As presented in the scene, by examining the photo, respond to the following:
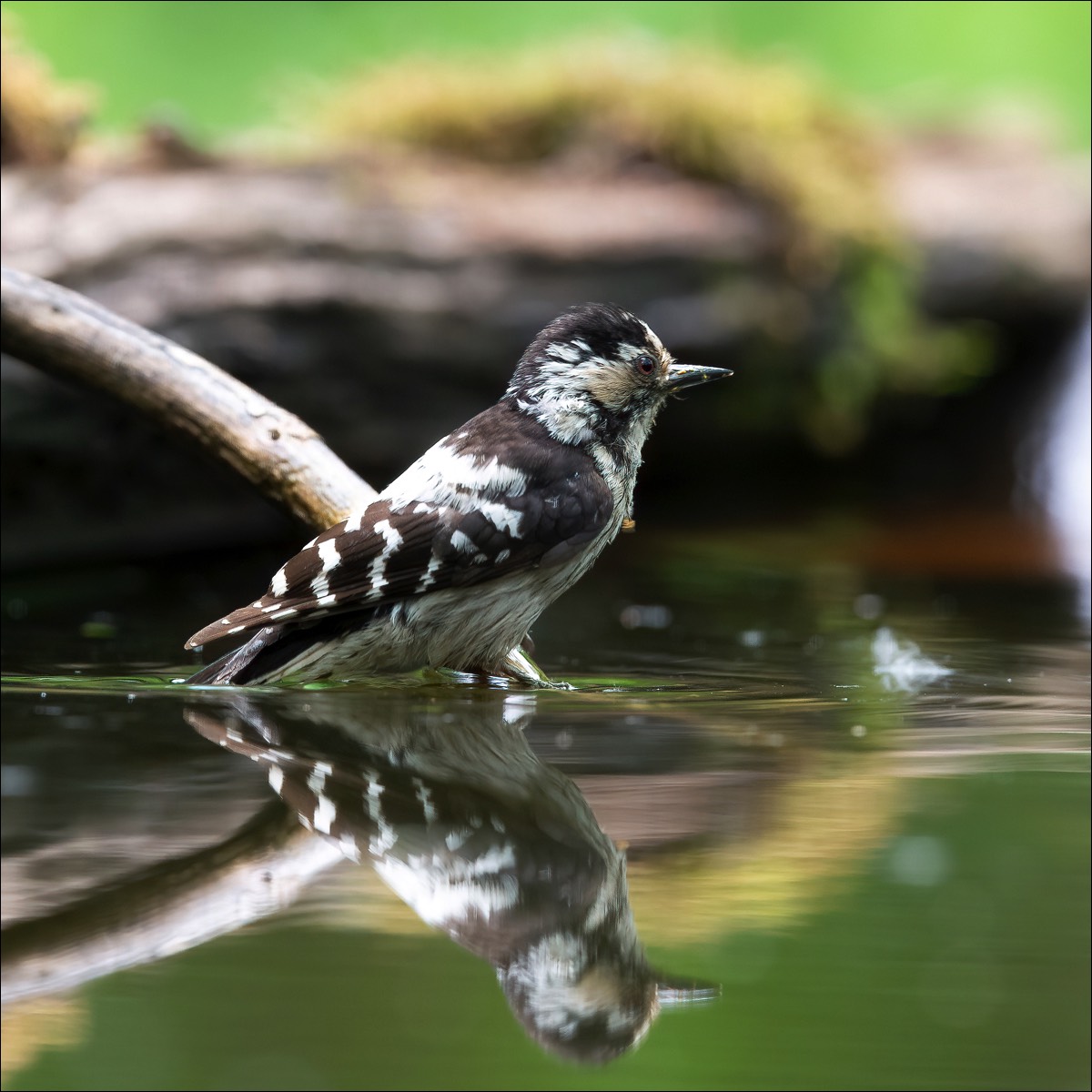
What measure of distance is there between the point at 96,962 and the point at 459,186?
5.34 m

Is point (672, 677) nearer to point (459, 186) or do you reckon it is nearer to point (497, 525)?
point (497, 525)

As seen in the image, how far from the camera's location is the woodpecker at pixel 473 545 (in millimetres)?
3516

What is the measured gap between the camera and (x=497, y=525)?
11.8ft

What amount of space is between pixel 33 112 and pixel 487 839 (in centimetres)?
441

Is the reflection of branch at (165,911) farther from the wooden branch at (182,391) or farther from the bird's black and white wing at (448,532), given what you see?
the wooden branch at (182,391)

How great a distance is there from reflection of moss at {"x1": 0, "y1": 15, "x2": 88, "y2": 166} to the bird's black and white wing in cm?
279

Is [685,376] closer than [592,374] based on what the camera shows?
No

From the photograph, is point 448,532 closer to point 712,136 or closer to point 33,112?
point 33,112

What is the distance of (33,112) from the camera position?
18.7 ft

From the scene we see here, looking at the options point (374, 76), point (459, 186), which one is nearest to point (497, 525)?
point (459, 186)

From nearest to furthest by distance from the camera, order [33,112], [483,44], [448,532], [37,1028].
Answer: [37,1028] → [448,532] → [33,112] → [483,44]

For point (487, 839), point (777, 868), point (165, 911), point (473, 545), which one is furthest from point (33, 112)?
point (777, 868)

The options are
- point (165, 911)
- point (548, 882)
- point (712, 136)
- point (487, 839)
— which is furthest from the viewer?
point (712, 136)

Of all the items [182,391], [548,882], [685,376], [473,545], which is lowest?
[548,882]
